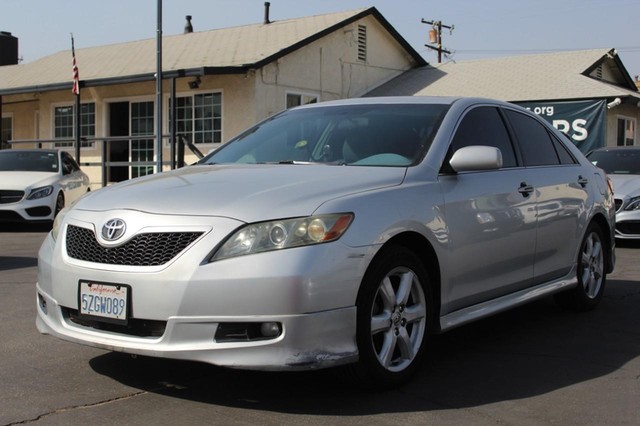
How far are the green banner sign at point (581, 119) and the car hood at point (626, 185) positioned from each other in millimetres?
8778

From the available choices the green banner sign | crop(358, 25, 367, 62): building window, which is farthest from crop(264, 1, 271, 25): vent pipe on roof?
the green banner sign

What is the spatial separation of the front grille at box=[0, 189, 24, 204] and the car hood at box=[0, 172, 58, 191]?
7 cm

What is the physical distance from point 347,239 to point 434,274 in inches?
33.9

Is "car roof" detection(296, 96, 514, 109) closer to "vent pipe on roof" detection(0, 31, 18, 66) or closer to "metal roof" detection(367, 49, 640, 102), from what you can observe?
"metal roof" detection(367, 49, 640, 102)

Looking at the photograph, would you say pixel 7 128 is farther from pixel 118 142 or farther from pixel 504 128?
pixel 504 128

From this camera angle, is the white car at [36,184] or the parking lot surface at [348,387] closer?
the parking lot surface at [348,387]

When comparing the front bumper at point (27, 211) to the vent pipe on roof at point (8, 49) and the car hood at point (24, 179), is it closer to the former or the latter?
the car hood at point (24, 179)

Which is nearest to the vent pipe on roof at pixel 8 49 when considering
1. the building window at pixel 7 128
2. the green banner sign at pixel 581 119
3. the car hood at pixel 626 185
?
the building window at pixel 7 128

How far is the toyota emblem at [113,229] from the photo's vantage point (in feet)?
12.6

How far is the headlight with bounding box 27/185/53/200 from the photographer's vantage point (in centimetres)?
1348

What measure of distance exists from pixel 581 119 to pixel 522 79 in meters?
3.00

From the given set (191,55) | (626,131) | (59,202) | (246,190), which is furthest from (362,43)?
(246,190)

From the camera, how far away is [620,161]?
1262cm

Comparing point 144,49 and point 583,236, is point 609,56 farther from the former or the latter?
point 583,236
